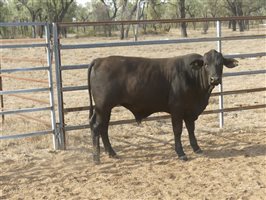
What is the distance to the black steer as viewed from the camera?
5.75m

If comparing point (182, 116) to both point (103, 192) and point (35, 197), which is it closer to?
point (103, 192)

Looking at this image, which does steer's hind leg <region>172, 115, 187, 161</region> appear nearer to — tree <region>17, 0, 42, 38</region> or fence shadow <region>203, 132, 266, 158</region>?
fence shadow <region>203, 132, 266, 158</region>

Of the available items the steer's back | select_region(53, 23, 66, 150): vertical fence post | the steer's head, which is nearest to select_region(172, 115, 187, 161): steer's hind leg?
the steer's back

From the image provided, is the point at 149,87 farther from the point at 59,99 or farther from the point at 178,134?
the point at 59,99

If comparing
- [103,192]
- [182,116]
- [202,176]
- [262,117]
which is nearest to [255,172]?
[202,176]

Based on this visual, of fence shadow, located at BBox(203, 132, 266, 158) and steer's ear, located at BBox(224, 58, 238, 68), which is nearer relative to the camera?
steer's ear, located at BBox(224, 58, 238, 68)

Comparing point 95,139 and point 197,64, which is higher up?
point 197,64

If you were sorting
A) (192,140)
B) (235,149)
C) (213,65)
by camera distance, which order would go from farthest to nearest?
(235,149) → (192,140) → (213,65)

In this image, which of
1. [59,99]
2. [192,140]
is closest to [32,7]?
[59,99]

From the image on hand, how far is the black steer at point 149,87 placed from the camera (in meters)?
5.75

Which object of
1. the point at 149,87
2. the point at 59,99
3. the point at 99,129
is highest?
the point at 149,87

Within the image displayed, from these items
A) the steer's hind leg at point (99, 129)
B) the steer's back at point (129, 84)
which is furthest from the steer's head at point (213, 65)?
the steer's hind leg at point (99, 129)

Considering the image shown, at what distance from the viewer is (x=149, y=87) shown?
5793mm

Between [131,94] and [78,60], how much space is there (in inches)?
524
